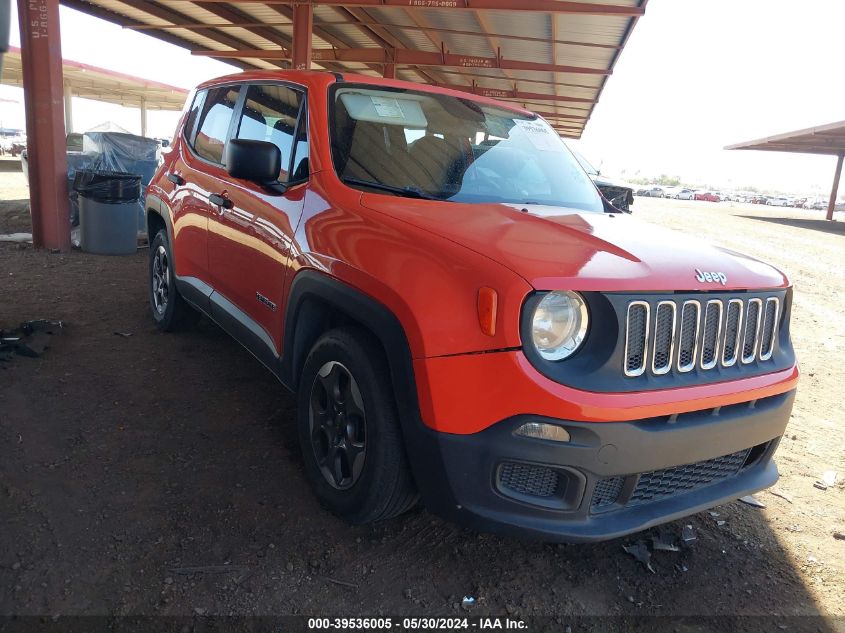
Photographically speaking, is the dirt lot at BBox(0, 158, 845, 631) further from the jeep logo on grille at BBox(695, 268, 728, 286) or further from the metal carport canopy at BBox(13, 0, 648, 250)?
the metal carport canopy at BBox(13, 0, 648, 250)

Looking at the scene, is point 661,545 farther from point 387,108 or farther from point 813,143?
point 813,143

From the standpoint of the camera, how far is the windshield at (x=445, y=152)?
10.2 ft

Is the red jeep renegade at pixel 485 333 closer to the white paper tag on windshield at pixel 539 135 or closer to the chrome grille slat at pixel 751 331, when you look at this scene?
the chrome grille slat at pixel 751 331

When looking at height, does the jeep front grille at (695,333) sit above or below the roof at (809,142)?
below

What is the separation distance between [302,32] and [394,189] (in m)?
9.76

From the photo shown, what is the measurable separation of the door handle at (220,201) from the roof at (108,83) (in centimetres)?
2249

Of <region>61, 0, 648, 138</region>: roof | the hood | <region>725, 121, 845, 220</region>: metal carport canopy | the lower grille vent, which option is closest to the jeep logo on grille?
the hood

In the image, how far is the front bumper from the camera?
83.1 inches

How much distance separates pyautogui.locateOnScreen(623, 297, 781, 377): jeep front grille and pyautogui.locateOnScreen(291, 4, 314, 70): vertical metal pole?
10.3 meters

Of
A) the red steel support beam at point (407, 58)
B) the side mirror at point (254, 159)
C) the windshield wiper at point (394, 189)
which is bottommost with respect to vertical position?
the windshield wiper at point (394, 189)

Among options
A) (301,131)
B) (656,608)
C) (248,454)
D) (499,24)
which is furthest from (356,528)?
(499,24)

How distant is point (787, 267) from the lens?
1266cm

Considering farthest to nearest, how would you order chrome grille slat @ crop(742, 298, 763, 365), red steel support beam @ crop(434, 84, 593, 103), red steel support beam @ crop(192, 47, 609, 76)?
red steel support beam @ crop(434, 84, 593, 103)
red steel support beam @ crop(192, 47, 609, 76)
chrome grille slat @ crop(742, 298, 763, 365)

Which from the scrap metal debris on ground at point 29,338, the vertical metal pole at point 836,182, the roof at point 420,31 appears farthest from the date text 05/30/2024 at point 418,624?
the vertical metal pole at point 836,182
